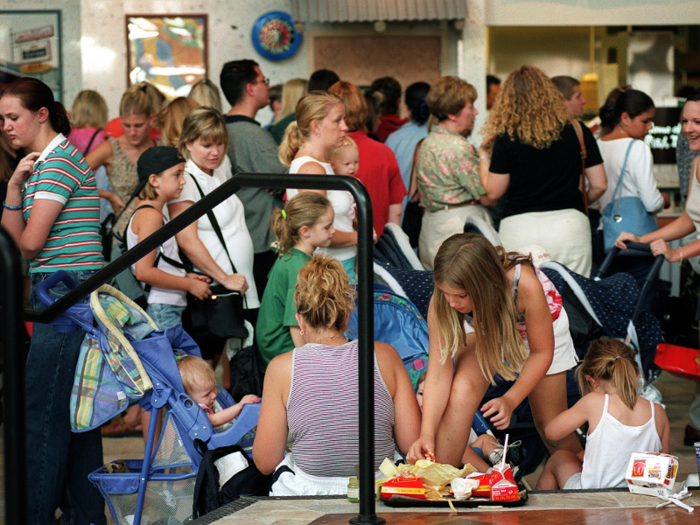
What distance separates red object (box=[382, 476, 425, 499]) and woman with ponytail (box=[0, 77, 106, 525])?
1155mm

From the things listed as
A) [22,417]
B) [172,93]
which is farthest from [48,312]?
[172,93]

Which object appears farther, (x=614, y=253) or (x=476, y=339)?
(x=614, y=253)

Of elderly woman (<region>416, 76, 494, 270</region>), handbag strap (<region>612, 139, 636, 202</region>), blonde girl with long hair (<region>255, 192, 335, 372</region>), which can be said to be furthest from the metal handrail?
handbag strap (<region>612, 139, 636, 202</region>)

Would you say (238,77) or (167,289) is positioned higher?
(238,77)

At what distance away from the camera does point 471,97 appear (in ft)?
14.0

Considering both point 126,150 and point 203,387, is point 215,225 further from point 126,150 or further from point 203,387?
point 126,150

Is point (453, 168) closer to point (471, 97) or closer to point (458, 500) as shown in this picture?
point (471, 97)

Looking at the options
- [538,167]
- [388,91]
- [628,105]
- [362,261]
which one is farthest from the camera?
[388,91]

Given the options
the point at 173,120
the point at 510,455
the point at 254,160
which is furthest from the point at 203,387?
the point at 173,120

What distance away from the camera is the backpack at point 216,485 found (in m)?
2.61

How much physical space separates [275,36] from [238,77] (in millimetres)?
4064

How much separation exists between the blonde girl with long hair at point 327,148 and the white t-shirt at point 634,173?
152cm

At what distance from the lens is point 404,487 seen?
2.38m

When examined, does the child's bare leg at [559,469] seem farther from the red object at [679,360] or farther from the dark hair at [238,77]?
the dark hair at [238,77]
